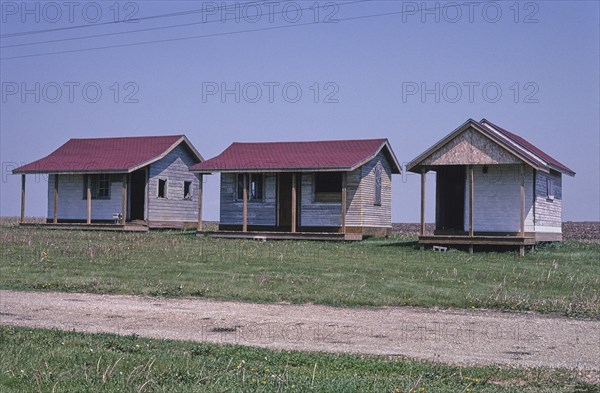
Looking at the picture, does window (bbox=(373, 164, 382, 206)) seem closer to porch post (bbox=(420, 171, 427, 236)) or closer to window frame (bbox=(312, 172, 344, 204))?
window frame (bbox=(312, 172, 344, 204))

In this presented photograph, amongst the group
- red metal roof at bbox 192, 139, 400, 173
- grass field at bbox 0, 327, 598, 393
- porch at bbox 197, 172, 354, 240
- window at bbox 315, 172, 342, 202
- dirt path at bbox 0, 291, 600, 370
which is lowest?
dirt path at bbox 0, 291, 600, 370

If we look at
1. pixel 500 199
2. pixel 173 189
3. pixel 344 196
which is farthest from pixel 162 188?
pixel 500 199

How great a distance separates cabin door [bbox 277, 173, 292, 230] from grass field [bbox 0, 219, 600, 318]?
516cm

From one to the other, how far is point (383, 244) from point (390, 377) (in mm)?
24050

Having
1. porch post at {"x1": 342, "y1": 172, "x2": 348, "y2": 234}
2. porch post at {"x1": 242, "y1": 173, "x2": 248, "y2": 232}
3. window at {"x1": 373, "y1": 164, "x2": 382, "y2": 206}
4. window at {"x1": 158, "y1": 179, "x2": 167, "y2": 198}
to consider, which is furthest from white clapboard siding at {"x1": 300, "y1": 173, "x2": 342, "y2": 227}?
window at {"x1": 158, "y1": 179, "x2": 167, "y2": 198}

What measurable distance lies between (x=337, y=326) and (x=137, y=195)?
98.9 feet

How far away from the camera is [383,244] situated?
110 feet

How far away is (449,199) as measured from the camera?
1337 inches

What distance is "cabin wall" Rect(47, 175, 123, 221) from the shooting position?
41.5 metres

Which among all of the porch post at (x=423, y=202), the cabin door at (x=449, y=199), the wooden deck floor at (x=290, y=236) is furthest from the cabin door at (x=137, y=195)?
the porch post at (x=423, y=202)

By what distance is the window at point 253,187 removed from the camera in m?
38.4

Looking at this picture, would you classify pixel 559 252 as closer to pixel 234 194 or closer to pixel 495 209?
pixel 495 209

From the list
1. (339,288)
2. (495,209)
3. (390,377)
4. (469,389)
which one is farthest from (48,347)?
(495,209)

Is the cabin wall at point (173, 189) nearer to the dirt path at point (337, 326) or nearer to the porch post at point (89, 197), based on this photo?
the porch post at point (89, 197)
